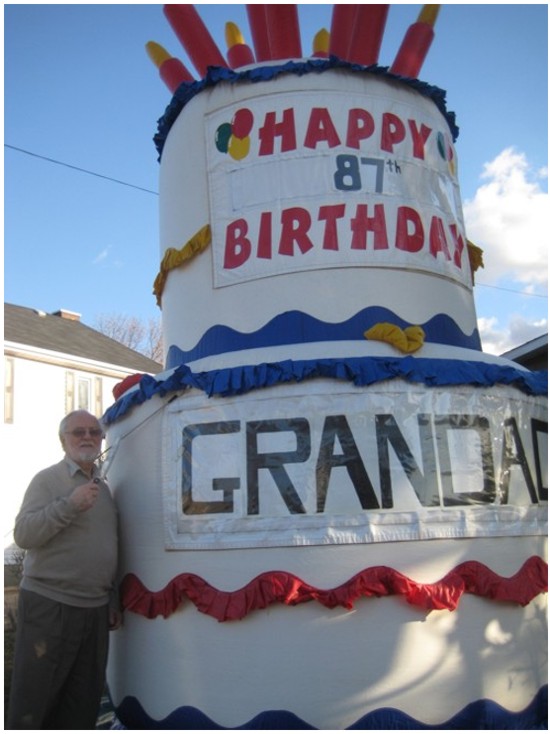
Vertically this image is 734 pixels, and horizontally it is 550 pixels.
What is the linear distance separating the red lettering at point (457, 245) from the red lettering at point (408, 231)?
0.36 metres

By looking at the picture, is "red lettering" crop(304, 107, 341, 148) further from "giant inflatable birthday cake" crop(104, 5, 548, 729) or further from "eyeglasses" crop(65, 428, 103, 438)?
"eyeglasses" crop(65, 428, 103, 438)

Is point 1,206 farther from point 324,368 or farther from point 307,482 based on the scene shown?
point 307,482

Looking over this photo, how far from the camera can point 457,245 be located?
461cm

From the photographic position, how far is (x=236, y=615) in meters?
3.49

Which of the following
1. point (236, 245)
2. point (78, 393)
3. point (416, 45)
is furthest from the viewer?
point (78, 393)

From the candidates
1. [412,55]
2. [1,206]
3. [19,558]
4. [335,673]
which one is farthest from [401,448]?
[19,558]

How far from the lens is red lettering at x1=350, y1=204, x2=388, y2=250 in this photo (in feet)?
13.7

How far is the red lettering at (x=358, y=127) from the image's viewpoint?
14.1 feet

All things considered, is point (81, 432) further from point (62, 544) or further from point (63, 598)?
point (63, 598)

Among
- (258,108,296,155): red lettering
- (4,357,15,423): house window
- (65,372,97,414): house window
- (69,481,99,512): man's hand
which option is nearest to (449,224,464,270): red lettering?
(258,108,296,155): red lettering

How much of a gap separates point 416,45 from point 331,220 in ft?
5.99

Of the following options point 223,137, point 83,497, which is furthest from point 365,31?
point 83,497

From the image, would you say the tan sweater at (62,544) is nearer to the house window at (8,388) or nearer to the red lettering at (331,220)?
the red lettering at (331,220)

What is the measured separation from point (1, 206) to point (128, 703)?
2851 millimetres
